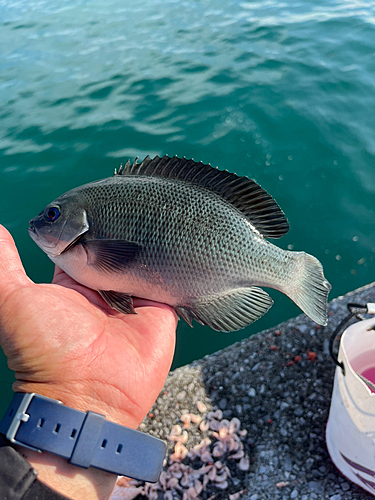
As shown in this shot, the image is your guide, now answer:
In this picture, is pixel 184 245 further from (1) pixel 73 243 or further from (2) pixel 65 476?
(2) pixel 65 476

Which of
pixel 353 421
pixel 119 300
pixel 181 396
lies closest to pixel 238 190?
pixel 119 300

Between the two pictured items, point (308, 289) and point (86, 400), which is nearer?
point (86, 400)

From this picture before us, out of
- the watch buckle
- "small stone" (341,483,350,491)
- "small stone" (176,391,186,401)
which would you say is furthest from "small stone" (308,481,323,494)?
the watch buckle

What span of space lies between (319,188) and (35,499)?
15.9 ft

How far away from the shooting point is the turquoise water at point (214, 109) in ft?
16.1

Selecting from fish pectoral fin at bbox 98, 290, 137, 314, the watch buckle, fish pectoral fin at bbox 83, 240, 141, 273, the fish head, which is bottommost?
fish pectoral fin at bbox 98, 290, 137, 314

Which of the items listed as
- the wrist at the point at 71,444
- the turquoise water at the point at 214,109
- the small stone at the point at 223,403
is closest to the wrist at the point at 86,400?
the wrist at the point at 71,444

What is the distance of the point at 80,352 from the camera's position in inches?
83.2

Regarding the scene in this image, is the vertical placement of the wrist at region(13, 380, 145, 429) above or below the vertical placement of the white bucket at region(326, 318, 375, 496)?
above

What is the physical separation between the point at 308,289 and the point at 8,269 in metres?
1.97

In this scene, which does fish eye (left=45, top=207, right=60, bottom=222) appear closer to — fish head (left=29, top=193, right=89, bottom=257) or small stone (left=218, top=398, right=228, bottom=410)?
fish head (left=29, top=193, right=89, bottom=257)

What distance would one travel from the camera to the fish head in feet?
8.42

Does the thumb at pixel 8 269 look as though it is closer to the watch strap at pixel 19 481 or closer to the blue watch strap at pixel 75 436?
the blue watch strap at pixel 75 436

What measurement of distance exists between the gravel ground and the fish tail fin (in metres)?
1.04
